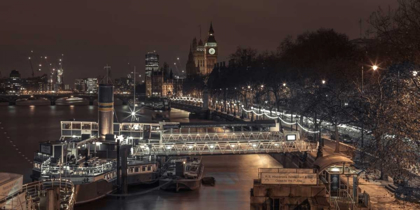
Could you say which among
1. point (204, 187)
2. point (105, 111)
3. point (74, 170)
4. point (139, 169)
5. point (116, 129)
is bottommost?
point (204, 187)

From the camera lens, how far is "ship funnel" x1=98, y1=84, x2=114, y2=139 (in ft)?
139

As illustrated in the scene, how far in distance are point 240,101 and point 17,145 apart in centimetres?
5482

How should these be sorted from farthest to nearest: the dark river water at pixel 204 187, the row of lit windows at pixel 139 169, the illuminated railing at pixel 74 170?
the row of lit windows at pixel 139 169
the illuminated railing at pixel 74 170
the dark river water at pixel 204 187

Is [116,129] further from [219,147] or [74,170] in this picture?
[74,170]

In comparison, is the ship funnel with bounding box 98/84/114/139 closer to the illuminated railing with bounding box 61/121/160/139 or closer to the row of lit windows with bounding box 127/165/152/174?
the illuminated railing with bounding box 61/121/160/139

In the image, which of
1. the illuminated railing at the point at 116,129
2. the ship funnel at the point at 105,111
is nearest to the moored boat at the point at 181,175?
the illuminated railing at the point at 116,129

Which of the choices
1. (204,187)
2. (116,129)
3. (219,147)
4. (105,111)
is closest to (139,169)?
(204,187)

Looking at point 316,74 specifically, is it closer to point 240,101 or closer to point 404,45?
point 404,45

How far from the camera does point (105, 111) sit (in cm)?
4284

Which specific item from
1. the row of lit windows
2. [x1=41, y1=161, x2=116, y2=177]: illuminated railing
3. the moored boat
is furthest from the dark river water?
the row of lit windows

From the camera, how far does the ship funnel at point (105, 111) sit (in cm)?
4250

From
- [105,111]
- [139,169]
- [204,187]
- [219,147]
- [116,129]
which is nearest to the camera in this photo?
[139,169]

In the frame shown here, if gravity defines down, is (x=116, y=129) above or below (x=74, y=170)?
above

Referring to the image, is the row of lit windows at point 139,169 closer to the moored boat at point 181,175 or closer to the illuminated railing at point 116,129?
the moored boat at point 181,175
